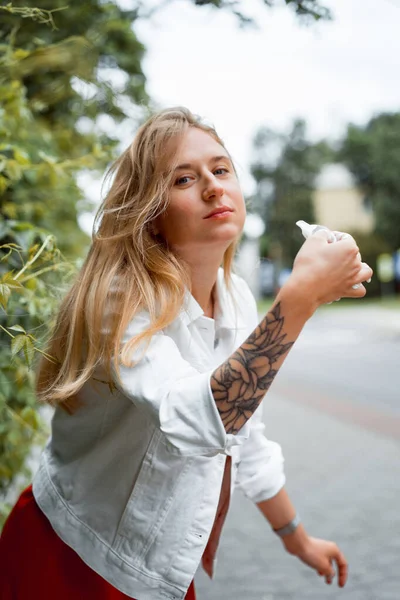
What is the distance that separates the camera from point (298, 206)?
35.8m

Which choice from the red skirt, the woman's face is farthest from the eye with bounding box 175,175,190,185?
the red skirt

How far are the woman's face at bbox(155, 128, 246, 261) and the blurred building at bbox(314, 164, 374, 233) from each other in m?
37.3

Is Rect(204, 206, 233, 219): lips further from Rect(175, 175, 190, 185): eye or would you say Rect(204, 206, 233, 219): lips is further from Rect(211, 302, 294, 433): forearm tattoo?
Rect(211, 302, 294, 433): forearm tattoo

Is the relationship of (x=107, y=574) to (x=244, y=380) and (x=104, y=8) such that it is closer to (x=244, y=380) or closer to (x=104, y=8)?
(x=244, y=380)

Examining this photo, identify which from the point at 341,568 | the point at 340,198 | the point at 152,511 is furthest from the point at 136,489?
the point at 340,198

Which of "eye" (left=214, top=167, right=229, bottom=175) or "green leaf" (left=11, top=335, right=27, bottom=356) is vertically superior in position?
"eye" (left=214, top=167, right=229, bottom=175)

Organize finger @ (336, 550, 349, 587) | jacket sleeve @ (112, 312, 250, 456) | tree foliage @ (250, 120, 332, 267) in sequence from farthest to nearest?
1. tree foliage @ (250, 120, 332, 267)
2. finger @ (336, 550, 349, 587)
3. jacket sleeve @ (112, 312, 250, 456)

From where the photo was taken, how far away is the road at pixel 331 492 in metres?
3.52

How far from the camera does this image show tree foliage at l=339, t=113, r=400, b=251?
3362 cm

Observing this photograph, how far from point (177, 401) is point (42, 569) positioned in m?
0.60

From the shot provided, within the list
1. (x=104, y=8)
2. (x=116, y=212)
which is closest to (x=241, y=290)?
(x=116, y=212)

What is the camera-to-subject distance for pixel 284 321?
45.6 inches

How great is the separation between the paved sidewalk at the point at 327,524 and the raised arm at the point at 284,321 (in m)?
2.51

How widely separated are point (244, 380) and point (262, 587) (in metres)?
2.69
